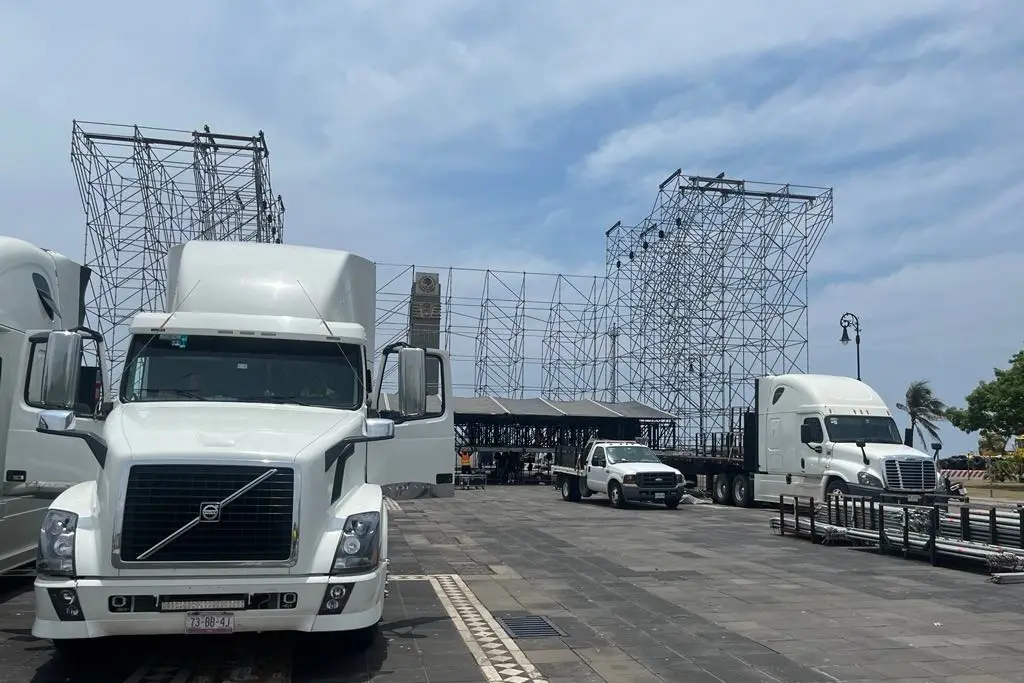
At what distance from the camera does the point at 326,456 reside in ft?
21.4

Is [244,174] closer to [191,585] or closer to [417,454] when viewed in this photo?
[417,454]

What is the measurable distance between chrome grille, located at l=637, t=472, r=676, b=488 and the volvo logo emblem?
756 inches

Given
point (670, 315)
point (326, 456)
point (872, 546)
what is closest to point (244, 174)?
point (670, 315)

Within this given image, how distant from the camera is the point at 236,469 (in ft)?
20.1

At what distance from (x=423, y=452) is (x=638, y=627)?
273cm

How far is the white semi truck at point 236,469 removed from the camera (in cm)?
592

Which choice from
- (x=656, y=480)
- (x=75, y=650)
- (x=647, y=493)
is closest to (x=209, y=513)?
(x=75, y=650)

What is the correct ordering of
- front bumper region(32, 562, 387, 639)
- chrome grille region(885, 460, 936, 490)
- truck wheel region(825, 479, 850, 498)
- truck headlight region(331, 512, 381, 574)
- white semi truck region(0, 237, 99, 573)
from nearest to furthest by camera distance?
front bumper region(32, 562, 387, 639)
truck headlight region(331, 512, 381, 574)
white semi truck region(0, 237, 99, 573)
chrome grille region(885, 460, 936, 490)
truck wheel region(825, 479, 850, 498)

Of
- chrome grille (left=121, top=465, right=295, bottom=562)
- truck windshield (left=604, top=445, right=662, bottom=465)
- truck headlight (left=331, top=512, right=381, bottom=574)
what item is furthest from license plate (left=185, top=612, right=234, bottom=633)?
truck windshield (left=604, top=445, right=662, bottom=465)

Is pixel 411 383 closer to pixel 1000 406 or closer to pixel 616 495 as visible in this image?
pixel 616 495

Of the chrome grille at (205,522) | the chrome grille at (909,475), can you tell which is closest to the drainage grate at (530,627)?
the chrome grille at (205,522)

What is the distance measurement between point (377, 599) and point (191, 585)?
4.33ft

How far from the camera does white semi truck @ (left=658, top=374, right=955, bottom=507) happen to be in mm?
18375

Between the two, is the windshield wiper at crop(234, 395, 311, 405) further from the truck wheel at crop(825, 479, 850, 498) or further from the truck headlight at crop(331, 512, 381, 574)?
the truck wheel at crop(825, 479, 850, 498)
